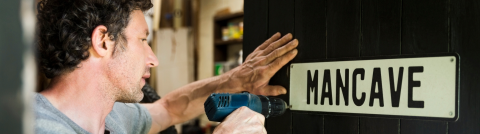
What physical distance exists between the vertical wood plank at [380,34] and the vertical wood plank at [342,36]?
0.02 meters

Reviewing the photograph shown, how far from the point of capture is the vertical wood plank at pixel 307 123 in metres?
1.12

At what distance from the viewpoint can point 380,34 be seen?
0.99 m

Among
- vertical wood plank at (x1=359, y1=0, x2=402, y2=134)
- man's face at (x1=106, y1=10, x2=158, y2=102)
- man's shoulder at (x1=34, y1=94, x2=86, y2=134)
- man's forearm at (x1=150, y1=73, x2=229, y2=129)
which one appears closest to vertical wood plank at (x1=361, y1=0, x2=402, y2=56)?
vertical wood plank at (x1=359, y1=0, x2=402, y2=134)

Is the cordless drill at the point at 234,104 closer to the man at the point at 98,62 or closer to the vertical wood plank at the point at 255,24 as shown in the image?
the man at the point at 98,62

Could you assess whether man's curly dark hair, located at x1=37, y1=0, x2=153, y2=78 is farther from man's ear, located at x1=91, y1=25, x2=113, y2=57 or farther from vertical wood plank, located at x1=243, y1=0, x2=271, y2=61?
vertical wood plank, located at x1=243, y1=0, x2=271, y2=61

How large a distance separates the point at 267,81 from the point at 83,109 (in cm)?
60

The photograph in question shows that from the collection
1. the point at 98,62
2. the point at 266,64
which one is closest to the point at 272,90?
the point at 266,64

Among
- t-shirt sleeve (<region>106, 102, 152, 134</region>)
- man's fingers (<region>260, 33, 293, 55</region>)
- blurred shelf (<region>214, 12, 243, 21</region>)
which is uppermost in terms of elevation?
blurred shelf (<region>214, 12, 243, 21</region>)

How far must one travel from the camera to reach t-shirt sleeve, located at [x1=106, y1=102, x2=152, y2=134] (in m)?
1.42

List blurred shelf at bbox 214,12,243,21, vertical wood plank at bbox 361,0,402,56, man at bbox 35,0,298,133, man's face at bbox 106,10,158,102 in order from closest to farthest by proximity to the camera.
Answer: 1. vertical wood plank at bbox 361,0,402,56
2. man at bbox 35,0,298,133
3. man's face at bbox 106,10,158,102
4. blurred shelf at bbox 214,12,243,21

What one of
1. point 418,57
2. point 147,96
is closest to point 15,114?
point 418,57

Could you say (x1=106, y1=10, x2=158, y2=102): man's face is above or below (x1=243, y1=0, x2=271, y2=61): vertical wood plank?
below

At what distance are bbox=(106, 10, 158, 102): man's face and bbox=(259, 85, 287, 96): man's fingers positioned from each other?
1.38 feet

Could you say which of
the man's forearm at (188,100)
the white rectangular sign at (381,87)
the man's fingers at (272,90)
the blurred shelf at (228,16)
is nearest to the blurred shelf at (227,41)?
the blurred shelf at (228,16)
